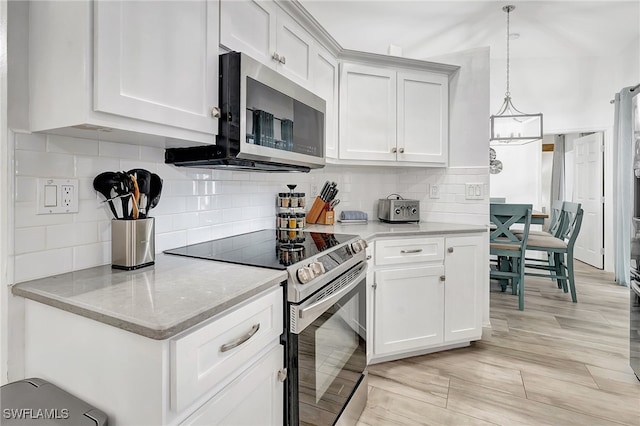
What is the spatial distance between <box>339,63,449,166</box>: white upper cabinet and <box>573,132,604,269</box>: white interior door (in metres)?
3.71

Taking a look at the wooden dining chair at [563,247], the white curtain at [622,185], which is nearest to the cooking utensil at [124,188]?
the wooden dining chair at [563,247]

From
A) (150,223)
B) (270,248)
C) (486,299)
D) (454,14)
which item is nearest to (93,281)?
(150,223)

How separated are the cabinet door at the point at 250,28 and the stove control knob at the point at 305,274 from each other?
920 mm

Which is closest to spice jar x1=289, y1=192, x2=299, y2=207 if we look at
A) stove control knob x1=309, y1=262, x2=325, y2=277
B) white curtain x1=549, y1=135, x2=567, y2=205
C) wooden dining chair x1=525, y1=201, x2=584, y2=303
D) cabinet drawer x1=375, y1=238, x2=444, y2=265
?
cabinet drawer x1=375, y1=238, x2=444, y2=265

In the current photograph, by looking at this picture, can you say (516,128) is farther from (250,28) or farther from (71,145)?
(71,145)

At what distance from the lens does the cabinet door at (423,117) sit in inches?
101

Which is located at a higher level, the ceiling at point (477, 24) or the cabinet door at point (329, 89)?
the ceiling at point (477, 24)

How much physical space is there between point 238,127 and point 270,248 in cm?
54

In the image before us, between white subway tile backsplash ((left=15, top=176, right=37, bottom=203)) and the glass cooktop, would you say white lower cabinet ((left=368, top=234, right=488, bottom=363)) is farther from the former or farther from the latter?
white subway tile backsplash ((left=15, top=176, right=37, bottom=203))

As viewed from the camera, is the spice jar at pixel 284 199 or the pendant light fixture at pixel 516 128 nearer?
the spice jar at pixel 284 199

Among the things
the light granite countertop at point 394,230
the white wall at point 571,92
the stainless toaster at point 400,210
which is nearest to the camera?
the light granite countertop at point 394,230

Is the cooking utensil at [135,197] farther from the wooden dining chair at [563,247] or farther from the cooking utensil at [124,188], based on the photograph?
the wooden dining chair at [563,247]

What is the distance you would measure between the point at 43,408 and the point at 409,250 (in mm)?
1879

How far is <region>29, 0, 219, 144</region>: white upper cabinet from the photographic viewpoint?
0.90 metres
